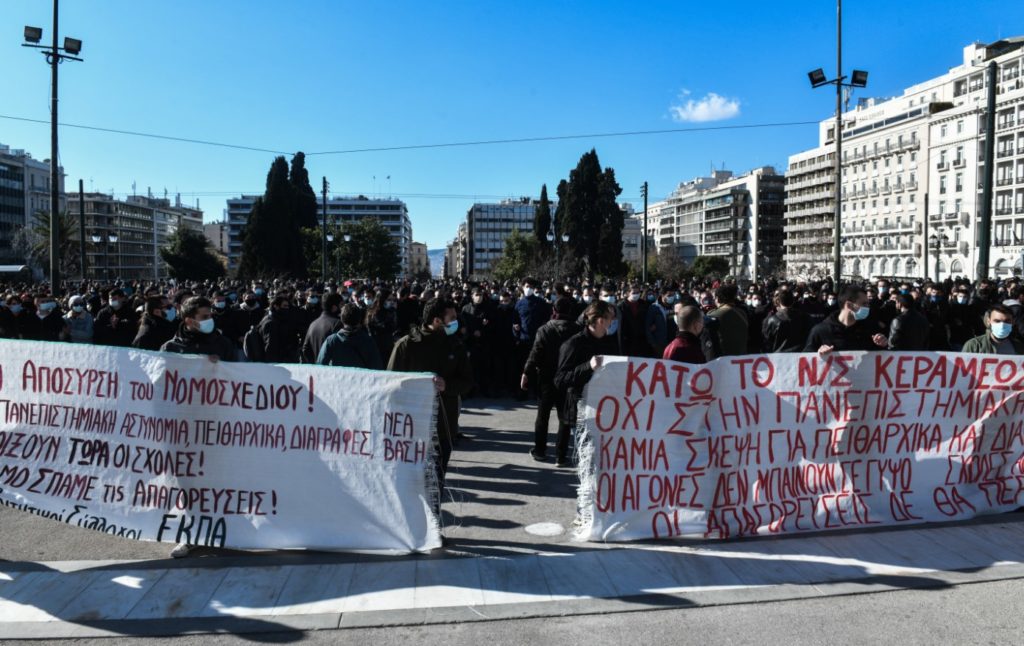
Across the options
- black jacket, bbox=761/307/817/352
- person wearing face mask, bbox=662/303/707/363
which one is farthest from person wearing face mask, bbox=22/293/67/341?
black jacket, bbox=761/307/817/352

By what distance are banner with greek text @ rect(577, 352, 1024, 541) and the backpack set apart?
568 centimetres

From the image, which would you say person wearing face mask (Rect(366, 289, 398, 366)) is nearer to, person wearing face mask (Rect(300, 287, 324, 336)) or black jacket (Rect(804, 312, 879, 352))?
person wearing face mask (Rect(300, 287, 324, 336))

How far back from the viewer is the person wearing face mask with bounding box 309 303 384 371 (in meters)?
6.26

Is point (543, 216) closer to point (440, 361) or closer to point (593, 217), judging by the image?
point (593, 217)

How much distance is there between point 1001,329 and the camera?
20.7 ft

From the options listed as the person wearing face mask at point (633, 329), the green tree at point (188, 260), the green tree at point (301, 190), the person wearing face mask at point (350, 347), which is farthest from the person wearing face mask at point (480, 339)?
the green tree at point (188, 260)

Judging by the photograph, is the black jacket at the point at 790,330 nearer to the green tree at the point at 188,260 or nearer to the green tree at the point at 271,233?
the green tree at the point at 271,233

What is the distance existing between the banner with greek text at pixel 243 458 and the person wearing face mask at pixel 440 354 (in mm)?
883

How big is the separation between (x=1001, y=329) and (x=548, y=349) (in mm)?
3946

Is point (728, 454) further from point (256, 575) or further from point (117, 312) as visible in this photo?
point (117, 312)

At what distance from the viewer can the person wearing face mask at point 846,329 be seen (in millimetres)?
6402

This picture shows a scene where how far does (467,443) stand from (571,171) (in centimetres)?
5625

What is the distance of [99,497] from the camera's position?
5.21 metres

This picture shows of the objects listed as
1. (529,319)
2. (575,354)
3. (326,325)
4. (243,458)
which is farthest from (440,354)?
(529,319)
